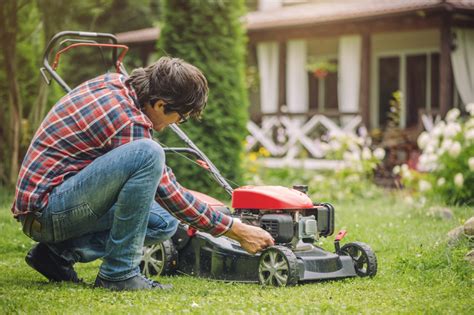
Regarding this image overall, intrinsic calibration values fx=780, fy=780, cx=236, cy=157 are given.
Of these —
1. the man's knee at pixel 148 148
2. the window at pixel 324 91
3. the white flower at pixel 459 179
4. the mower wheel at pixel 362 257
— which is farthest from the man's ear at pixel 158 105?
the window at pixel 324 91

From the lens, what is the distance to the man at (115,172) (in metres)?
3.71

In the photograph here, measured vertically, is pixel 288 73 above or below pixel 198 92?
below

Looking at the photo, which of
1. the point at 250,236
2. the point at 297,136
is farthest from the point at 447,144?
the point at 297,136

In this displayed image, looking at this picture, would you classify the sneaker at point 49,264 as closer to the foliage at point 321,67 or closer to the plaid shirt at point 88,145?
the plaid shirt at point 88,145

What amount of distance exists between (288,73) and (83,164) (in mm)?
11786

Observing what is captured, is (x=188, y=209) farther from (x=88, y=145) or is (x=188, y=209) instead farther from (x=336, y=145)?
(x=336, y=145)

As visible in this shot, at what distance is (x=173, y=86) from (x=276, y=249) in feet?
3.20

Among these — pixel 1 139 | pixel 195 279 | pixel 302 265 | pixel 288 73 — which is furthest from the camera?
pixel 288 73

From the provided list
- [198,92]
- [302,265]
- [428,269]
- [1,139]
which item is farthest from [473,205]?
[1,139]

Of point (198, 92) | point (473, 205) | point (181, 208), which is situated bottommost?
point (473, 205)

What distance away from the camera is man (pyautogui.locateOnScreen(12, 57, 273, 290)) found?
3.71 metres

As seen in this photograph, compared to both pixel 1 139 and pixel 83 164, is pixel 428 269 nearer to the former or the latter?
pixel 83 164

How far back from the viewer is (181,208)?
385 centimetres

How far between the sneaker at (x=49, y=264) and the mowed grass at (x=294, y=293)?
70mm
